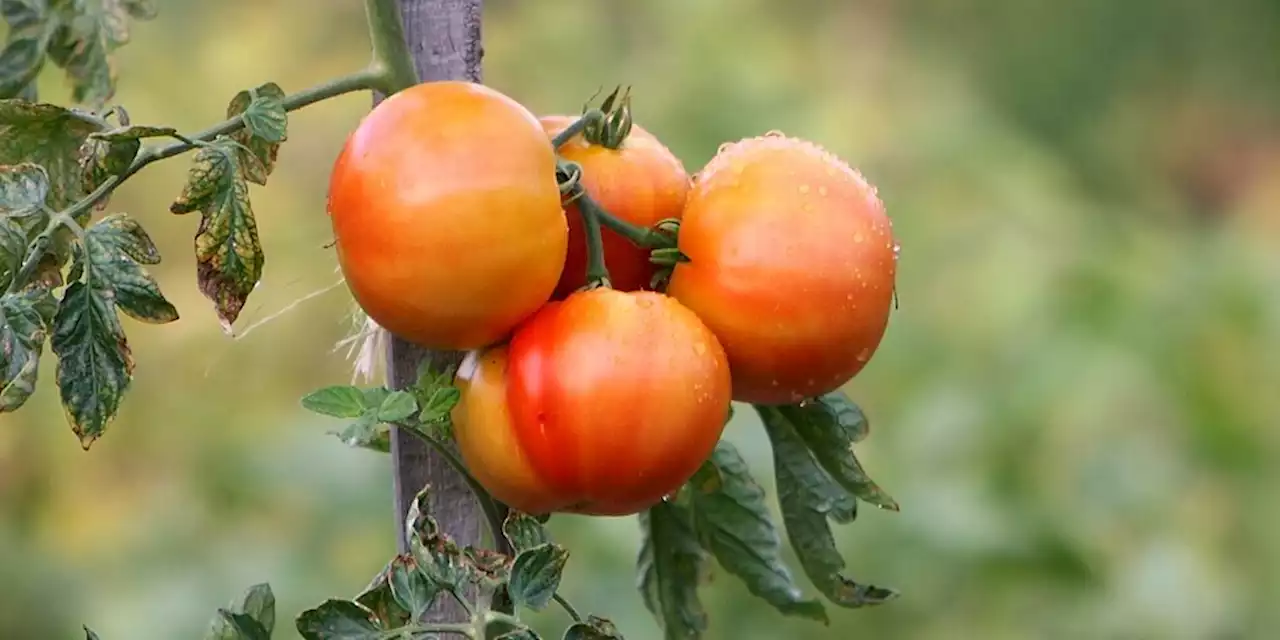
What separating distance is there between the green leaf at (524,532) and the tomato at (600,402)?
22mm

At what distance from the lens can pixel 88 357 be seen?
1.91ft

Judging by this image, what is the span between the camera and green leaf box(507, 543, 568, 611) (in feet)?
1.90

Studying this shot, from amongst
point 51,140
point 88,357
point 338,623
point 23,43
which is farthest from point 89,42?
point 338,623

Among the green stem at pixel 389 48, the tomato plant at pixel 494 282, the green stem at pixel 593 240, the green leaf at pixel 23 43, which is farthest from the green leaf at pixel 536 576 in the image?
the green leaf at pixel 23 43

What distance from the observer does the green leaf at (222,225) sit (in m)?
0.60

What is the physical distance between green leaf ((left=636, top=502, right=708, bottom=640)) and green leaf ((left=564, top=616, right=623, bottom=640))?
0.76ft

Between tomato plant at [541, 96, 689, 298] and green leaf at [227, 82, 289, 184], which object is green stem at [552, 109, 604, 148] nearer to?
tomato plant at [541, 96, 689, 298]

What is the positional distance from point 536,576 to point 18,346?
0.71 ft

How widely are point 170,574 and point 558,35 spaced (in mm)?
1132

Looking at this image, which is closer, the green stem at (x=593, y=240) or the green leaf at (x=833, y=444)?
the green stem at (x=593, y=240)

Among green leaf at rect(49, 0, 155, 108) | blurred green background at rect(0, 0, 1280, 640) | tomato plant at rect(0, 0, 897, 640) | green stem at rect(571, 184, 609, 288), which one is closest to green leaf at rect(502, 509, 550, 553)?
tomato plant at rect(0, 0, 897, 640)

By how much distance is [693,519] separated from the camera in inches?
32.4

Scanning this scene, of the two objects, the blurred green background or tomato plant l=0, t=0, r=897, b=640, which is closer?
tomato plant l=0, t=0, r=897, b=640

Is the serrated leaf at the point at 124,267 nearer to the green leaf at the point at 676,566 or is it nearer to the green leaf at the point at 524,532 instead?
the green leaf at the point at 524,532
